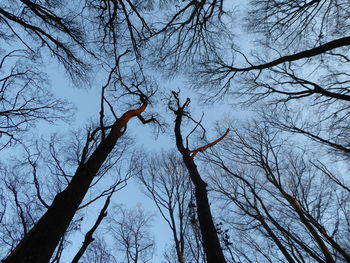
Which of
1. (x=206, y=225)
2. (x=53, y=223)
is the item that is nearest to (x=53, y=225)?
(x=53, y=223)

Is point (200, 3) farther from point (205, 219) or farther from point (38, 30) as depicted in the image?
point (205, 219)

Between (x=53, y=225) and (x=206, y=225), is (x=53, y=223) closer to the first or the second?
Answer: (x=53, y=225)

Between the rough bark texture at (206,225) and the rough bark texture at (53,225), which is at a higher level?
the rough bark texture at (206,225)

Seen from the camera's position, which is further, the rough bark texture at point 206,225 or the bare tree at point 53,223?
the rough bark texture at point 206,225

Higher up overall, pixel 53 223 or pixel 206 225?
pixel 206 225

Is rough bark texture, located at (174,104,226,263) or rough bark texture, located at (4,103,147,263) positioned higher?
rough bark texture, located at (174,104,226,263)

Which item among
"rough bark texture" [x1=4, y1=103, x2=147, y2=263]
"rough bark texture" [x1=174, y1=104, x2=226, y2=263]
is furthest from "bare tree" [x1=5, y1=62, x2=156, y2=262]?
"rough bark texture" [x1=174, y1=104, x2=226, y2=263]

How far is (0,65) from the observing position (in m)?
4.65

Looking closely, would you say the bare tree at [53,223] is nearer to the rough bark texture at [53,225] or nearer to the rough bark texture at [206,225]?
the rough bark texture at [53,225]

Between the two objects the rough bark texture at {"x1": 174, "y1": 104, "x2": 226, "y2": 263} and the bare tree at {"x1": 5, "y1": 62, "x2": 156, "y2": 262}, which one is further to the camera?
the rough bark texture at {"x1": 174, "y1": 104, "x2": 226, "y2": 263}

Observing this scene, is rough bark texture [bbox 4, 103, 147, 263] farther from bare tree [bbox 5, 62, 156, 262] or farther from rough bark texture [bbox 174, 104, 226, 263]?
rough bark texture [bbox 174, 104, 226, 263]

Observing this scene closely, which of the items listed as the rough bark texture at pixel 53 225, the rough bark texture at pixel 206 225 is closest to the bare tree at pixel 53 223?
the rough bark texture at pixel 53 225

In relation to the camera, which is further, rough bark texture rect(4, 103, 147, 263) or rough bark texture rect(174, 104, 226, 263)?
rough bark texture rect(174, 104, 226, 263)

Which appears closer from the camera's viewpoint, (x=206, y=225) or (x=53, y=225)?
(x=53, y=225)
